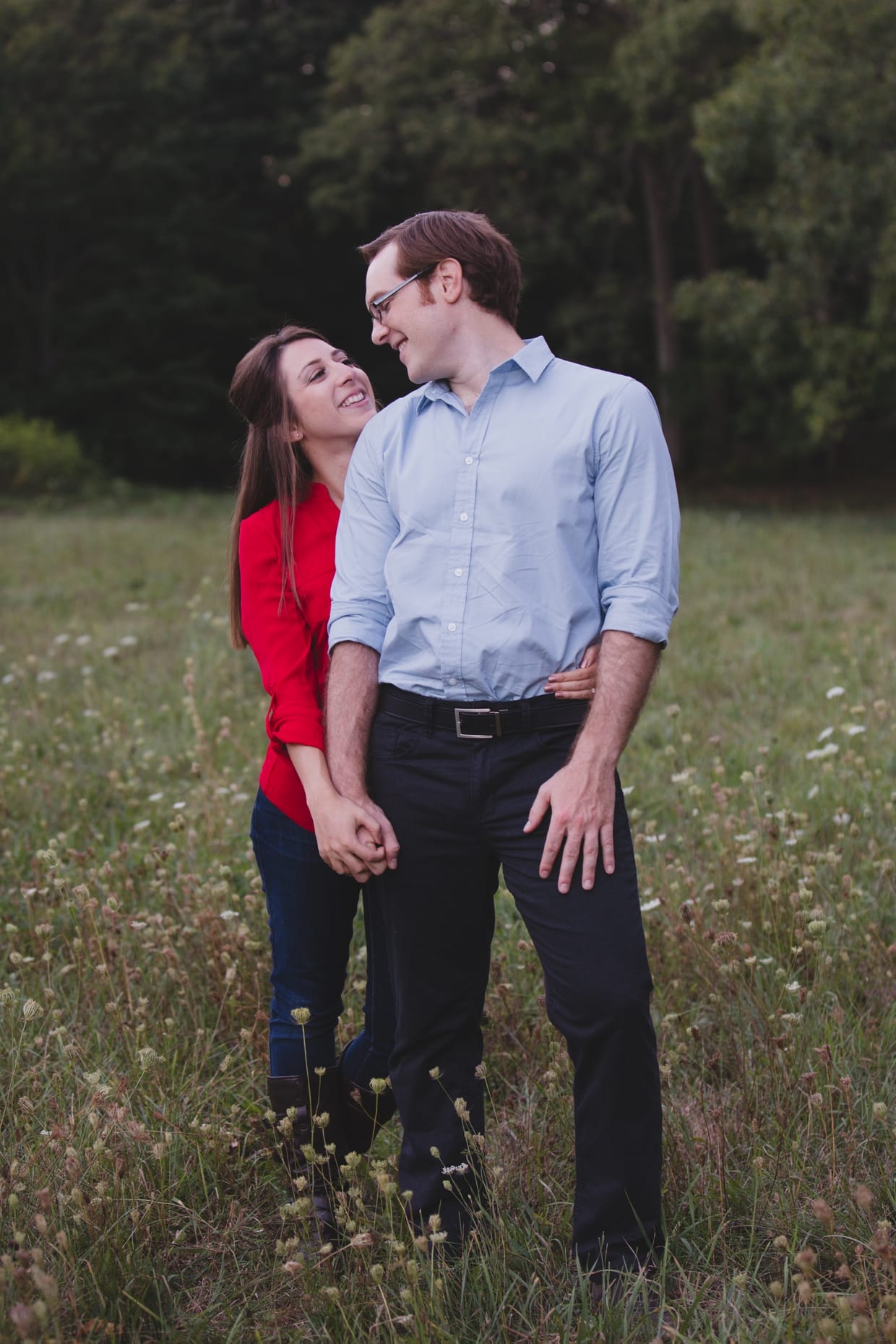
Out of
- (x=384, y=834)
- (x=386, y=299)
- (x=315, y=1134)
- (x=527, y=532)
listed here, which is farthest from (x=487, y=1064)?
(x=386, y=299)

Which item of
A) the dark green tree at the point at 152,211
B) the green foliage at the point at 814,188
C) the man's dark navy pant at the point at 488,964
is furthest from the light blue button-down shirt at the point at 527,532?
the dark green tree at the point at 152,211

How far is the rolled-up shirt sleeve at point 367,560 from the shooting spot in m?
2.74

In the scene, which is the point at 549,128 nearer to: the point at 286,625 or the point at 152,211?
the point at 152,211

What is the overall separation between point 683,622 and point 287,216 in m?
27.5

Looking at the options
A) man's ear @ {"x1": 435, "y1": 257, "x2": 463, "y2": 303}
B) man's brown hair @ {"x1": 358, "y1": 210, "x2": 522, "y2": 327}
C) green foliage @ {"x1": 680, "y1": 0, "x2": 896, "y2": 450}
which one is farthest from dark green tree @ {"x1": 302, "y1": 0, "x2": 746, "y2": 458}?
man's ear @ {"x1": 435, "y1": 257, "x2": 463, "y2": 303}

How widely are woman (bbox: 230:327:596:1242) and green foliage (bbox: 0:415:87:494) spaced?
21.9 m

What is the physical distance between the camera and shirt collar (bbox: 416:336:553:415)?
2.60m

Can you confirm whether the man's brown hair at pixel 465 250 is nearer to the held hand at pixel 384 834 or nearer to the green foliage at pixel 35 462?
the held hand at pixel 384 834

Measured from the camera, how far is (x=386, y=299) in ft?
8.75

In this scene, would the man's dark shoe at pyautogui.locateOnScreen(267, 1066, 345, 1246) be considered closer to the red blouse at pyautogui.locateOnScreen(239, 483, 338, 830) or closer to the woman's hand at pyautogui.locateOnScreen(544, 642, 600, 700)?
the red blouse at pyautogui.locateOnScreen(239, 483, 338, 830)

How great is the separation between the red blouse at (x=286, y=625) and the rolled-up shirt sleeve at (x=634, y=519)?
2.50 feet

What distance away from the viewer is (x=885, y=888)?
416 centimetres

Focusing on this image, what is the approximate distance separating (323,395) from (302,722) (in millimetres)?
789

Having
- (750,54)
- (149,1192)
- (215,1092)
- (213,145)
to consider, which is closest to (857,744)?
(215,1092)
